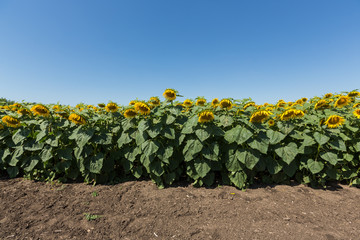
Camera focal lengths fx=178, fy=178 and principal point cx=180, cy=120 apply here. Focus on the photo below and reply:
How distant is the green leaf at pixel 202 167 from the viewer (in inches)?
139

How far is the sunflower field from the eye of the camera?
346cm

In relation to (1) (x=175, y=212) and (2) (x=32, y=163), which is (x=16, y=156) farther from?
(1) (x=175, y=212)

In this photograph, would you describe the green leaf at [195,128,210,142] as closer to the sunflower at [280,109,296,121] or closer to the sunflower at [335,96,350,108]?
the sunflower at [280,109,296,121]

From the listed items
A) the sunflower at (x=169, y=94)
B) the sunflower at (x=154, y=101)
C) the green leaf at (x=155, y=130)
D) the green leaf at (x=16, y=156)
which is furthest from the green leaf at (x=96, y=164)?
the sunflower at (x=169, y=94)

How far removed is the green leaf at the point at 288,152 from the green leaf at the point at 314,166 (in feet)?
1.43

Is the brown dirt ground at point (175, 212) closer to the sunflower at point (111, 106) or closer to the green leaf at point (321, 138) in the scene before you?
the green leaf at point (321, 138)

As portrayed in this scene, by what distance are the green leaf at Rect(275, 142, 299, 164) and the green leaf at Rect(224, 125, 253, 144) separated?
0.77 m

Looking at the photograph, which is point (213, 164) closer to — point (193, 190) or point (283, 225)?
point (193, 190)

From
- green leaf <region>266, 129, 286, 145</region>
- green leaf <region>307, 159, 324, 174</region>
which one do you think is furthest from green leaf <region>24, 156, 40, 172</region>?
green leaf <region>307, 159, 324, 174</region>

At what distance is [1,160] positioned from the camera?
421 centimetres

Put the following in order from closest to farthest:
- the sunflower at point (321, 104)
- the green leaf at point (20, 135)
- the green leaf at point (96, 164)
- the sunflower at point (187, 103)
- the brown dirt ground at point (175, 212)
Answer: the brown dirt ground at point (175, 212) → the green leaf at point (96, 164) → the green leaf at point (20, 135) → the sunflower at point (321, 104) → the sunflower at point (187, 103)

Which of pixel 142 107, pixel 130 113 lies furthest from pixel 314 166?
pixel 130 113

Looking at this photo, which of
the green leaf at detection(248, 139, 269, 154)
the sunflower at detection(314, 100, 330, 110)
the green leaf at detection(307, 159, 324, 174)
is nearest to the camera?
the green leaf at detection(248, 139, 269, 154)

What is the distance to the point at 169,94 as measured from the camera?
11.7 feet
